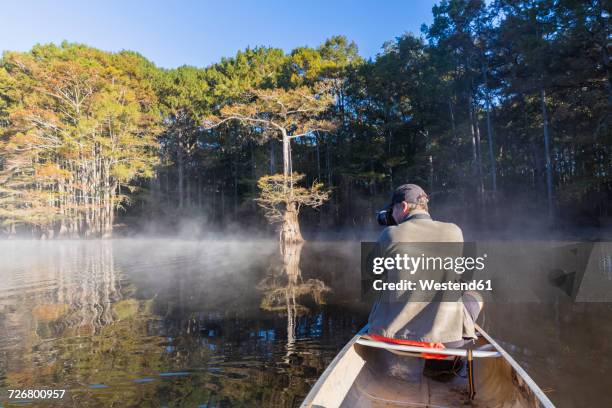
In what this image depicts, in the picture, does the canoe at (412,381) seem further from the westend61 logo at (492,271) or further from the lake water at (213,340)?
the lake water at (213,340)

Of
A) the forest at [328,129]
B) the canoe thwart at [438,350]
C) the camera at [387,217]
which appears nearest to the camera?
the canoe thwart at [438,350]

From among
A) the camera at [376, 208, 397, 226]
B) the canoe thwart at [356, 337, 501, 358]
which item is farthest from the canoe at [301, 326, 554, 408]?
the camera at [376, 208, 397, 226]

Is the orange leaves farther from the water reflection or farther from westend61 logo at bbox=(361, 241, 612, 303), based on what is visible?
westend61 logo at bbox=(361, 241, 612, 303)

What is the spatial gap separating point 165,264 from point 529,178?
1917 centimetres

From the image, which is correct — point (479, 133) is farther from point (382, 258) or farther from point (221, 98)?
point (382, 258)

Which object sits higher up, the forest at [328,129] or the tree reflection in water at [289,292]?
the forest at [328,129]

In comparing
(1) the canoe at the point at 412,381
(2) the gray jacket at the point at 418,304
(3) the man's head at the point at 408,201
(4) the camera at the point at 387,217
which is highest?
(3) the man's head at the point at 408,201

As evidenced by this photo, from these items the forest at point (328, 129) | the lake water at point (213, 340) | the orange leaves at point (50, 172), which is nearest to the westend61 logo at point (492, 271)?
the lake water at point (213, 340)

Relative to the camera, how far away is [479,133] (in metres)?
22.2

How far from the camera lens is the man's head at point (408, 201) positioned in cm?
255

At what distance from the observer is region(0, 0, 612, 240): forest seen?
1628cm

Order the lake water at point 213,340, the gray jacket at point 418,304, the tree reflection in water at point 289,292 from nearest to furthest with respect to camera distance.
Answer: the gray jacket at point 418,304 → the lake water at point 213,340 → the tree reflection in water at point 289,292

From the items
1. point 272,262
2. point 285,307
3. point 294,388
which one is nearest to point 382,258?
point 294,388

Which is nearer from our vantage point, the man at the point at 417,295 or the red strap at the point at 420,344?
the man at the point at 417,295
